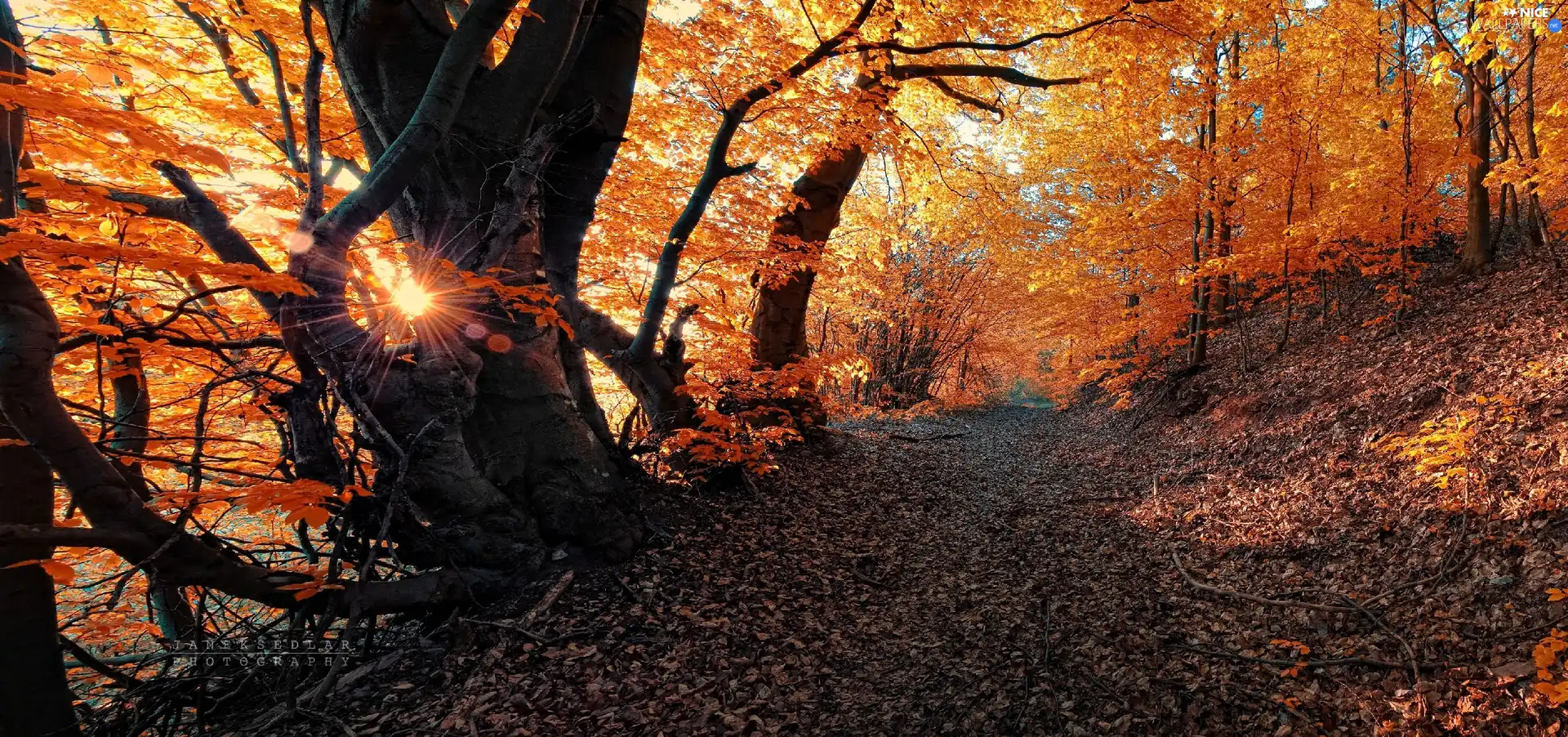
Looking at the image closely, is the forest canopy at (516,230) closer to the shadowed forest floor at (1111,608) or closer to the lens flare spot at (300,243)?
the lens flare spot at (300,243)

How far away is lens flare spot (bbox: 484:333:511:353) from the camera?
4.16m

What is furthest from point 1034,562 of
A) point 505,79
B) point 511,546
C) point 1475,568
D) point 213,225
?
point 213,225

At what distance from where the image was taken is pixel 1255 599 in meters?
3.84

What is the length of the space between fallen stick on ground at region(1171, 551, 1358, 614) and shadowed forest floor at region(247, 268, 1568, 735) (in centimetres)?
2

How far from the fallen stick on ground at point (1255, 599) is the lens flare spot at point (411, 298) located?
563 centimetres

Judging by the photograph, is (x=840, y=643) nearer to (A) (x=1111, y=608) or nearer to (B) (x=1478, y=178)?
(A) (x=1111, y=608)

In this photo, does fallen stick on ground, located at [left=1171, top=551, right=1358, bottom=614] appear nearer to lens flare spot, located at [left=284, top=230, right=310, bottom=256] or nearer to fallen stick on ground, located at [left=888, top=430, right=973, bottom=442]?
lens flare spot, located at [left=284, top=230, right=310, bottom=256]

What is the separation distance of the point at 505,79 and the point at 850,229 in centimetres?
906

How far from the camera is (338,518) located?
3535 millimetres

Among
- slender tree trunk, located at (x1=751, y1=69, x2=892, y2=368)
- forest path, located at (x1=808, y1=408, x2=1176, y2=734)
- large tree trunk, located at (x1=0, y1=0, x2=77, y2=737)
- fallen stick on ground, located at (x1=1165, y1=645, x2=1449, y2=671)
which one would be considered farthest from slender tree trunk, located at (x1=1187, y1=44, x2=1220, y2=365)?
large tree trunk, located at (x1=0, y1=0, x2=77, y2=737)

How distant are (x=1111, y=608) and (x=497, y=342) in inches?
188

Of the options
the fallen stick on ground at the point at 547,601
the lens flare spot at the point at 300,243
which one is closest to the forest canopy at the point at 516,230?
the lens flare spot at the point at 300,243

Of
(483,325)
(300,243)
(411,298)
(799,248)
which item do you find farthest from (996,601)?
(300,243)

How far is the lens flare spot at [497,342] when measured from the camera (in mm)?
4160
